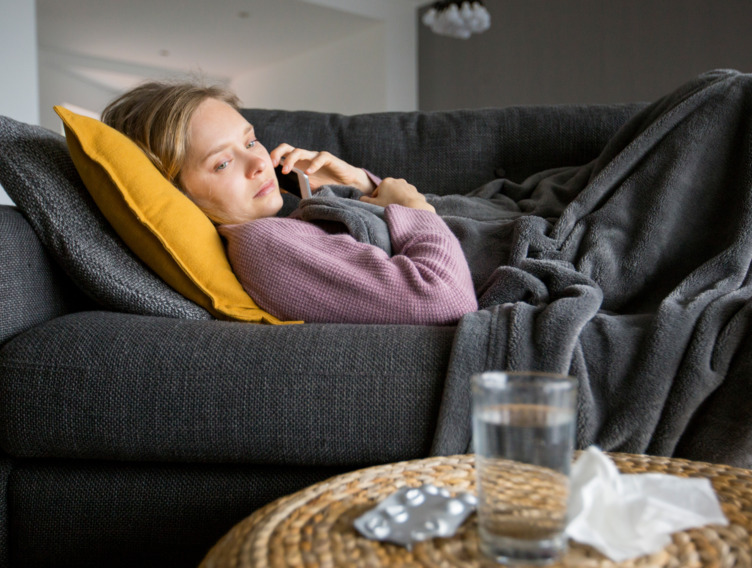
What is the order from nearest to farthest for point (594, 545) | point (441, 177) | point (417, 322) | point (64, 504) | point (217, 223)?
point (594, 545) → point (64, 504) → point (417, 322) → point (217, 223) → point (441, 177)

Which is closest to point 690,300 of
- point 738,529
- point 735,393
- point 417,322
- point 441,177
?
point 735,393

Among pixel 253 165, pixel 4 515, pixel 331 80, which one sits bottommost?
pixel 4 515

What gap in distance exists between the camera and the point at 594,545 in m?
0.47

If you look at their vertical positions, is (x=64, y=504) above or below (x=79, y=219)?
below

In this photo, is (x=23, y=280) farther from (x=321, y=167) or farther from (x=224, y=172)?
(x=321, y=167)

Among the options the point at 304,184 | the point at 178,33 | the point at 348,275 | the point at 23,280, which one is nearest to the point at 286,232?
the point at 348,275

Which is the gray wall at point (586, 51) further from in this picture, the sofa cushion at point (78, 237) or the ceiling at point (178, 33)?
the sofa cushion at point (78, 237)

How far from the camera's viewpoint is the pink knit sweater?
3.38 ft

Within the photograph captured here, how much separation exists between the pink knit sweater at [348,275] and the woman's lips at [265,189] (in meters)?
0.15

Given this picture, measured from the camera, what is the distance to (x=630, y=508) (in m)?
0.50

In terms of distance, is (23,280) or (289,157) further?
(289,157)

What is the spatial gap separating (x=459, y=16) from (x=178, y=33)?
12.0 feet

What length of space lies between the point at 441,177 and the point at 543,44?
11.9 ft

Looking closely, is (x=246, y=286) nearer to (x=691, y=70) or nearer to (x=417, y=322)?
(x=417, y=322)
